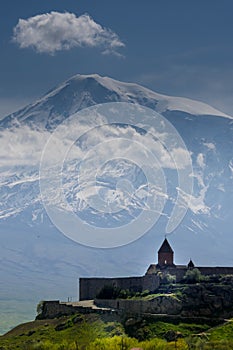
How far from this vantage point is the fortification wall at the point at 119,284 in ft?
434

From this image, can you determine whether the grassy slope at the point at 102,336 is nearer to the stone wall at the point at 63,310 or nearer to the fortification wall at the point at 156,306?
the stone wall at the point at 63,310

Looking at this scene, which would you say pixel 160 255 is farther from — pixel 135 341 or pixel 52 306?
pixel 135 341

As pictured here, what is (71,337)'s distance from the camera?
112 meters

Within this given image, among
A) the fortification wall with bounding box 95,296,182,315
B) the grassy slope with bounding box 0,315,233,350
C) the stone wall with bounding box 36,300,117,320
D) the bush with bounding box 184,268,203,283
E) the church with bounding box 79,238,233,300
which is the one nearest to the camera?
the grassy slope with bounding box 0,315,233,350

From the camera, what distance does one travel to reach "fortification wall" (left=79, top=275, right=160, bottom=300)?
132250 mm

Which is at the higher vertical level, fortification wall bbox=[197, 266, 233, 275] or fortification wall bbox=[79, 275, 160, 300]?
fortification wall bbox=[197, 266, 233, 275]

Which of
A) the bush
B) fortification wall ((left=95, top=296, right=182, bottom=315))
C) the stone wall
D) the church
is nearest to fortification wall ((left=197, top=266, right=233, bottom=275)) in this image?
the church

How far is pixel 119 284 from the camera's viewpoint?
138 meters

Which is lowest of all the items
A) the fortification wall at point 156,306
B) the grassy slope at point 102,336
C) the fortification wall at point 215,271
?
the grassy slope at point 102,336

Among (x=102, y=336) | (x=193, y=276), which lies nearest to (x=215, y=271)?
(x=193, y=276)

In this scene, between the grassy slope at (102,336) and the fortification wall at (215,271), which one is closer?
the grassy slope at (102,336)

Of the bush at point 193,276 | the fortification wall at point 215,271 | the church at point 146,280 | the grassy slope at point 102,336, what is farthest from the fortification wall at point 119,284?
the grassy slope at point 102,336

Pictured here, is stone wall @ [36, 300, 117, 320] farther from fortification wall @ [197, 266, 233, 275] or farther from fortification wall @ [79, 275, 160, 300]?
fortification wall @ [197, 266, 233, 275]

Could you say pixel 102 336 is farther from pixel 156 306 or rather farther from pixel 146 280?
pixel 146 280
